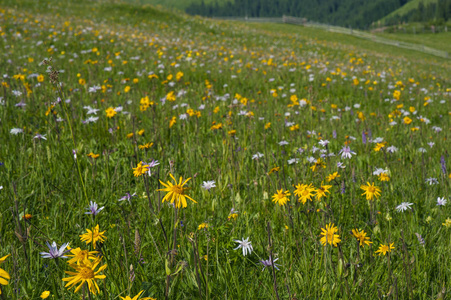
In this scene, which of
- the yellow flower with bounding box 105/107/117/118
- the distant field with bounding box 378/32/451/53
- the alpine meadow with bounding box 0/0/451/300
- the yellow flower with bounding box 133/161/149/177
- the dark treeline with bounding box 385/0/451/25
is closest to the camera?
the alpine meadow with bounding box 0/0/451/300

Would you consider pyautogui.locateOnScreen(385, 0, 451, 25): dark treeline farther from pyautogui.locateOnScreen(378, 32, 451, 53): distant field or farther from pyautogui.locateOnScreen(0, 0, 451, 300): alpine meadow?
pyautogui.locateOnScreen(0, 0, 451, 300): alpine meadow

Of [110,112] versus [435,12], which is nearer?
[110,112]

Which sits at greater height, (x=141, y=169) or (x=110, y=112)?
(x=110, y=112)

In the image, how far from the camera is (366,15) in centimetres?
19000

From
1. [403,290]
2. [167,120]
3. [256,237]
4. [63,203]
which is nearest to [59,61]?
[167,120]

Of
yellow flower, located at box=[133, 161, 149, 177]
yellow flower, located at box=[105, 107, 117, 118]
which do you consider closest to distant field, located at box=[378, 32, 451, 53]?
yellow flower, located at box=[105, 107, 117, 118]

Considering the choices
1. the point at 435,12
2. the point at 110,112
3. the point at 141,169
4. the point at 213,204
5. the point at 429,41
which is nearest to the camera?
the point at 141,169

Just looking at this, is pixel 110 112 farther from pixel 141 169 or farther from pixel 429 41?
pixel 429 41

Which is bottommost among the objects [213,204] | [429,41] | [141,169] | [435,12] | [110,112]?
[213,204]

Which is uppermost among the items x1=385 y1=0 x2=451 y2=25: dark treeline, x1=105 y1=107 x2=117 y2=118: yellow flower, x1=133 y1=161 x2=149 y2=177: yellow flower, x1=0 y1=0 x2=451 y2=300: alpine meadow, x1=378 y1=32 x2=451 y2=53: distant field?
x1=385 y1=0 x2=451 y2=25: dark treeline

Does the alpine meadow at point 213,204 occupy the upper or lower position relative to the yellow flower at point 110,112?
lower

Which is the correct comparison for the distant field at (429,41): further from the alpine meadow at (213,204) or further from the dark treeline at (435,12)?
the dark treeline at (435,12)

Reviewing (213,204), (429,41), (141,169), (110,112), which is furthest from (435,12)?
(141,169)

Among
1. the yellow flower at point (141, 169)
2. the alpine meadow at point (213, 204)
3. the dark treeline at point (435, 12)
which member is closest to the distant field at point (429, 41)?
the alpine meadow at point (213, 204)
